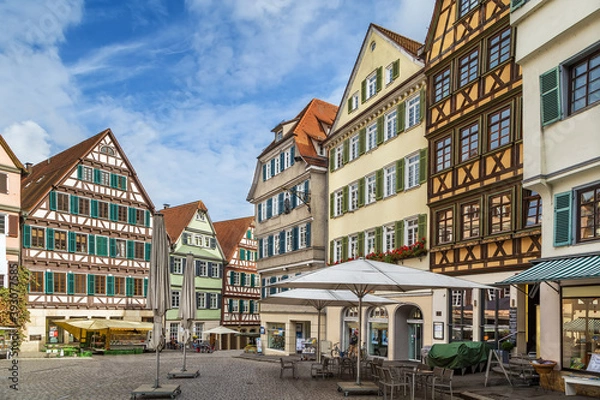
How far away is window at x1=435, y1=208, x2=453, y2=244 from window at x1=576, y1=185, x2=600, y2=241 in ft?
24.1

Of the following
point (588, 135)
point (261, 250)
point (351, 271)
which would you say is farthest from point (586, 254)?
point (261, 250)

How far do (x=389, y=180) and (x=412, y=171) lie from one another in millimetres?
1784

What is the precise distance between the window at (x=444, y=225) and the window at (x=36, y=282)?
80.1 feet

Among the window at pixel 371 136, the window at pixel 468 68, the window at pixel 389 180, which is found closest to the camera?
the window at pixel 468 68

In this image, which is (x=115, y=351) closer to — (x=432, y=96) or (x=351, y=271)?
(x=432, y=96)

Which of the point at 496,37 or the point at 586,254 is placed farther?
the point at 496,37

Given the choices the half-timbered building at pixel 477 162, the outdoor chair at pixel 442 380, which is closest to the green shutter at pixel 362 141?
the half-timbered building at pixel 477 162

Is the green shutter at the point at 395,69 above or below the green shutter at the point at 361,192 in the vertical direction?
above

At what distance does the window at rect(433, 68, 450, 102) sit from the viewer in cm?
2089

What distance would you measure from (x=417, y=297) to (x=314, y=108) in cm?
1669

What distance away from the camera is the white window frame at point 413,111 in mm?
22938

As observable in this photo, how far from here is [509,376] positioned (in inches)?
583

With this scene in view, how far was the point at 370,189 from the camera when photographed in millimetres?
26406

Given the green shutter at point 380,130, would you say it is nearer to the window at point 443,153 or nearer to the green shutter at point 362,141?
the green shutter at point 362,141
